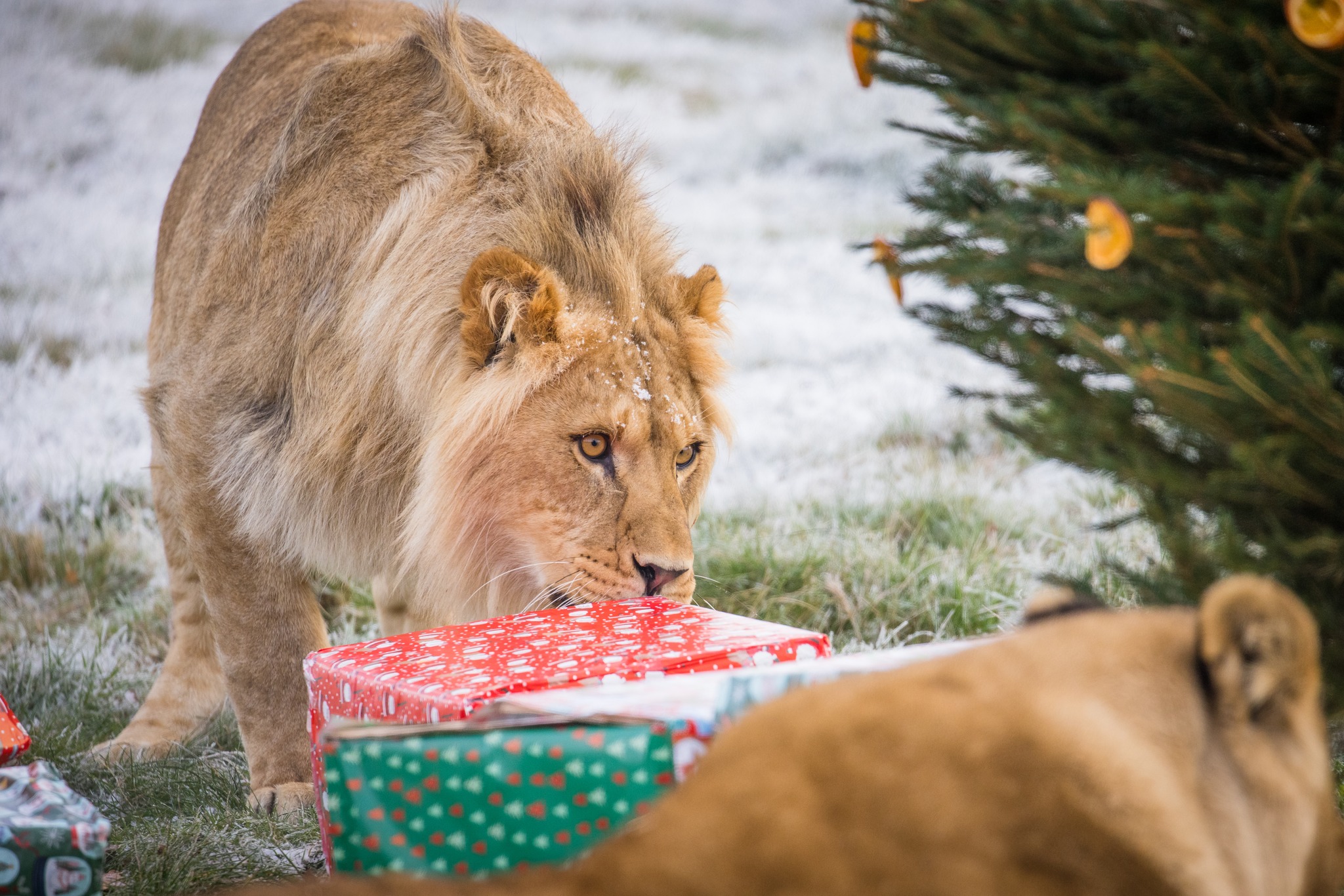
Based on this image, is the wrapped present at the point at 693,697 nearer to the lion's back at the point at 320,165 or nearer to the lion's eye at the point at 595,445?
the lion's eye at the point at 595,445

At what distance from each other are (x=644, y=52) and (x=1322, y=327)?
719 cm

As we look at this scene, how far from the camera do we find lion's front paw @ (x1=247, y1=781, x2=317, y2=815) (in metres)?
2.89

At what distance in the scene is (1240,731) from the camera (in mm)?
1105

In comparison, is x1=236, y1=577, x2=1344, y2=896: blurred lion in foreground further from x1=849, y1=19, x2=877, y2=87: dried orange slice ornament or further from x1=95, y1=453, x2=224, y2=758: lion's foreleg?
x1=95, y1=453, x2=224, y2=758: lion's foreleg

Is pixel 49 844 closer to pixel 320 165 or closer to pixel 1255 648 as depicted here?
pixel 1255 648

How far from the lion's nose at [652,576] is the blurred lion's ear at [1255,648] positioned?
60.0 inches

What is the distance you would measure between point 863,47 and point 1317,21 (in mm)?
882

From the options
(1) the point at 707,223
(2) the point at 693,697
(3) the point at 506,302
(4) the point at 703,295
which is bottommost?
(1) the point at 707,223

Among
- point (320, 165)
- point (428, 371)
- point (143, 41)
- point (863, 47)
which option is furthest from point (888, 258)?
point (143, 41)

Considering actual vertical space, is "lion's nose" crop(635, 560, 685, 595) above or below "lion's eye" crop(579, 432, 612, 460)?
below

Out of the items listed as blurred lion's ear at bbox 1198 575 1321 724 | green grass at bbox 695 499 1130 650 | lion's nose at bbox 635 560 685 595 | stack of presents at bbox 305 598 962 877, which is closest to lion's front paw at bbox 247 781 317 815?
lion's nose at bbox 635 560 685 595

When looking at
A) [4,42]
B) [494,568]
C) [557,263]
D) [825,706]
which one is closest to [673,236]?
[557,263]

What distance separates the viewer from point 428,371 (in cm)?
278

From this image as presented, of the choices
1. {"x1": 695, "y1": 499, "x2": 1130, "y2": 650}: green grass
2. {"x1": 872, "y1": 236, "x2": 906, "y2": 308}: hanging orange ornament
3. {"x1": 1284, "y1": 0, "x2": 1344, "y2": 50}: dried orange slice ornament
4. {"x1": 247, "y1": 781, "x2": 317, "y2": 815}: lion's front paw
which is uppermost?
{"x1": 1284, "y1": 0, "x2": 1344, "y2": 50}: dried orange slice ornament
